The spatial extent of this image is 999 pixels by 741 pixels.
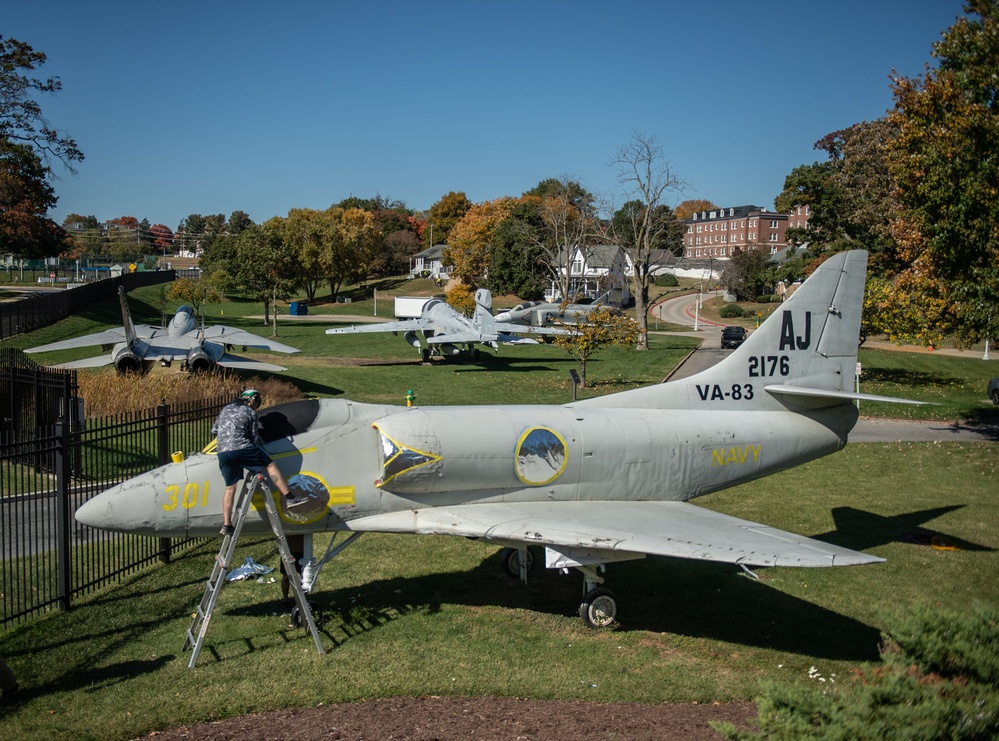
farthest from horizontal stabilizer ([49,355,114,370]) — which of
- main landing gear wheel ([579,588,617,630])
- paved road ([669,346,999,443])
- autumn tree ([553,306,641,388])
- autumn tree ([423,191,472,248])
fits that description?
autumn tree ([423,191,472,248])

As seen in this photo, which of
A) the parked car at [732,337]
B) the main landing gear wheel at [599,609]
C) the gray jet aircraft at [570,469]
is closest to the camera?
the gray jet aircraft at [570,469]

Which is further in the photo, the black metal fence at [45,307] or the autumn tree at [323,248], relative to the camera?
the autumn tree at [323,248]

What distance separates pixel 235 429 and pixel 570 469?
15.5 ft

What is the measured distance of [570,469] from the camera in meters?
11.5

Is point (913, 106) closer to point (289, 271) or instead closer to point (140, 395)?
point (140, 395)

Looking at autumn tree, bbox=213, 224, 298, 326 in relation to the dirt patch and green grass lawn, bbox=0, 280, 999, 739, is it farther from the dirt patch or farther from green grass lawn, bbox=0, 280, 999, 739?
the dirt patch

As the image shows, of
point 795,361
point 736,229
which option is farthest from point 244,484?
point 736,229

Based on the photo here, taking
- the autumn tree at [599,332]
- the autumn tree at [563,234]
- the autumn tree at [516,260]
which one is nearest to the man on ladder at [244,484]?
the autumn tree at [599,332]

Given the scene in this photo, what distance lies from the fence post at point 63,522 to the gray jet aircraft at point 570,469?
4.16 ft

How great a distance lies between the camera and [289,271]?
259 feet

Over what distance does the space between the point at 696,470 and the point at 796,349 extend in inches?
125

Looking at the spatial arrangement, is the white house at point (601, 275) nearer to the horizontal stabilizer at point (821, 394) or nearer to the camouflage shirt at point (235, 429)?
the horizontal stabilizer at point (821, 394)

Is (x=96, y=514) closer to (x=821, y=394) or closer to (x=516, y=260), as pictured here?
(x=821, y=394)

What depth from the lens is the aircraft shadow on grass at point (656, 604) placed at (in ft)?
33.7
